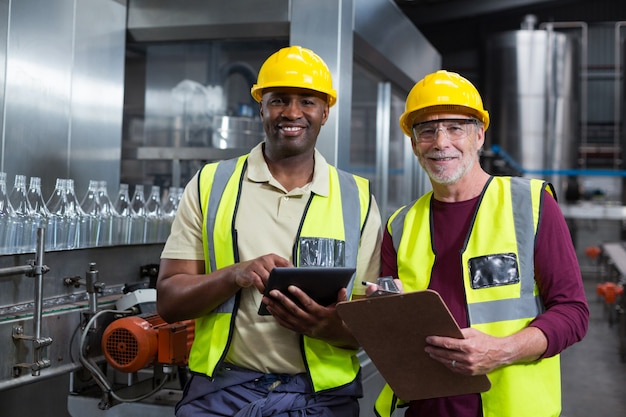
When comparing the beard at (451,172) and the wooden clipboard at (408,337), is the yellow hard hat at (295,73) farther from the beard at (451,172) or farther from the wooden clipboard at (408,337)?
the wooden clipboard at (408,337)

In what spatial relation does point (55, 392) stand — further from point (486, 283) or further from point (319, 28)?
point (486, 283)

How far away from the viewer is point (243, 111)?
4.18m

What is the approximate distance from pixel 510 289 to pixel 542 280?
0.26ft

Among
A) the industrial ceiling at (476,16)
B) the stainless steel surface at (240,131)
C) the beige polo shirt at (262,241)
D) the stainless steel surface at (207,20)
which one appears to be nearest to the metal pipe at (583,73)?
the industrial ceiling at (476,16)

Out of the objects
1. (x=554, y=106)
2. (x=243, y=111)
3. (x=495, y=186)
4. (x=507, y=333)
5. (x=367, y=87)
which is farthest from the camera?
(x=554, y=106)

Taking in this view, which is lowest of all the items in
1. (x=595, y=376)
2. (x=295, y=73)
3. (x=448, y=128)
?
(x=595, y=376)

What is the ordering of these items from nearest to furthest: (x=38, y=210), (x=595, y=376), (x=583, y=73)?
(x=38, y=210) → (x=595, y=376) → (x=583, y=73)

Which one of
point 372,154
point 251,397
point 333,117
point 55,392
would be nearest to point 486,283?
point 251,397

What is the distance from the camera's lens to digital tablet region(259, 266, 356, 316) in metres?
1.61

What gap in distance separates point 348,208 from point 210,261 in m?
0.41

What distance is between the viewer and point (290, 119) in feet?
6.30

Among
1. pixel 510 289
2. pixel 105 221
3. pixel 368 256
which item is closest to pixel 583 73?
pixel 105 221

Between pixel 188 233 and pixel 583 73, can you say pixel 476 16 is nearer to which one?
pixel 583 73

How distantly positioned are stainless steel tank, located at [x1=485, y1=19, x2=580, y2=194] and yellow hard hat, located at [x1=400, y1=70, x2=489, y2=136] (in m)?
10.7
